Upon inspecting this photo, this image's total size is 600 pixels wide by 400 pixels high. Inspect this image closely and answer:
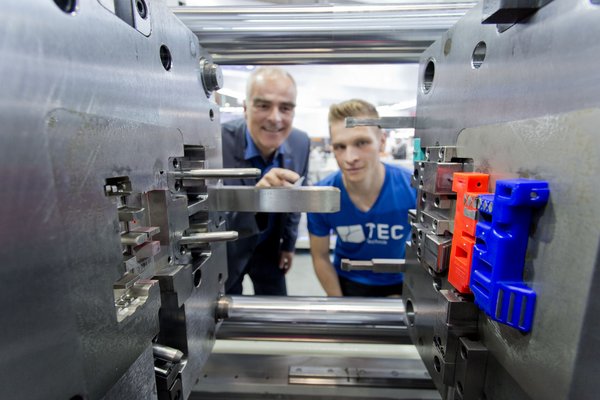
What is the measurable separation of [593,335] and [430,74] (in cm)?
43

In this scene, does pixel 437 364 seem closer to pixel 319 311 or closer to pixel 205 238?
pixel 319 311

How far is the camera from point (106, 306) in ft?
0.85

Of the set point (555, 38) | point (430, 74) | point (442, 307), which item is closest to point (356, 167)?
point (430, 74)

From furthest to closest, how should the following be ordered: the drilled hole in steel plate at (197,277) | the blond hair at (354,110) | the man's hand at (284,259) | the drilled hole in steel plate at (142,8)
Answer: the man's hand at (284,259) → the blond hair at (354,110) → the drilled hole in steel plate at (197,277) → the drilled hole in steel plate at (142,8)

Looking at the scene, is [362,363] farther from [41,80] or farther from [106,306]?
[41,80]

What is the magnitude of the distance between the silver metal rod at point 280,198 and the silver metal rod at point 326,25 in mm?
276

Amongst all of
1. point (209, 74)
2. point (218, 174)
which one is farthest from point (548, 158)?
point (209, 74)

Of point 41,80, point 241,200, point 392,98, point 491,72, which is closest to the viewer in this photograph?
point 41,80

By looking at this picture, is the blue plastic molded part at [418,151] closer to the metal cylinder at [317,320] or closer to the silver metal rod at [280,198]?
the silver metal rod at [280,198]

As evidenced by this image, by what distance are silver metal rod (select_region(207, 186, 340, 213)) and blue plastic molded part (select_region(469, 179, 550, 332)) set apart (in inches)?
8.9

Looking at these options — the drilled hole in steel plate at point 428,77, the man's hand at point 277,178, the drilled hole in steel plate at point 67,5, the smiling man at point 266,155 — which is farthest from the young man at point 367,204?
the drilled hole in steel plate at point 67,5

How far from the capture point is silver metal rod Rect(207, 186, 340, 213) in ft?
1.57

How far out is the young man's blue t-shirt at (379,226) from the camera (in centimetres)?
125

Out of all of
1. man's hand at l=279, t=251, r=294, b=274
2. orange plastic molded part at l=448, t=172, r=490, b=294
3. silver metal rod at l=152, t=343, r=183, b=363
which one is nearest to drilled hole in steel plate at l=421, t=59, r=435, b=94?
orange plastic molded part at l=448, t=172, r=490, b=294
